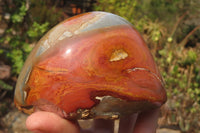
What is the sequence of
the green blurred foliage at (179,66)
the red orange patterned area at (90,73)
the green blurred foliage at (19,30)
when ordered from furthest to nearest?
the green blurred foliage at (19,30) → the green blurred foliage at (179,66) → the red orange patterned area at (90,73)

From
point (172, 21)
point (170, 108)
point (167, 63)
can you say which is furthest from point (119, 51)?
point (172, 21)

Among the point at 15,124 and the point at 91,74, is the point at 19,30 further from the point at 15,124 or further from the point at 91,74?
the point at 91,74

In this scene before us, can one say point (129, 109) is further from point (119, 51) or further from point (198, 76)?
point (198, 76)

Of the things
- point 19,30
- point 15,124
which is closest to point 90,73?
point 15,124

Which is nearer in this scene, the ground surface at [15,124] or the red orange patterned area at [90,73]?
the red orange patterned area at [90,73]

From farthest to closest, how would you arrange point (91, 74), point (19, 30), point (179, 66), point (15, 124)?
point (179, 66), point (19, 30), point (15, 124), point (91, 74)

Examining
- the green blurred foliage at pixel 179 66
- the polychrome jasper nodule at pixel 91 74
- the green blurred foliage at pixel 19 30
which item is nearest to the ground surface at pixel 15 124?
the green blurred foliage at pixel 179 66

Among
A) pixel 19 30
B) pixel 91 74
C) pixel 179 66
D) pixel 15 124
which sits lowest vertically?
pixel 15 124

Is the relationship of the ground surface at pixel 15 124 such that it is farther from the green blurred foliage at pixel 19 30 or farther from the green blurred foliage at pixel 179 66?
the green blurred foliage at pixel 19 30
